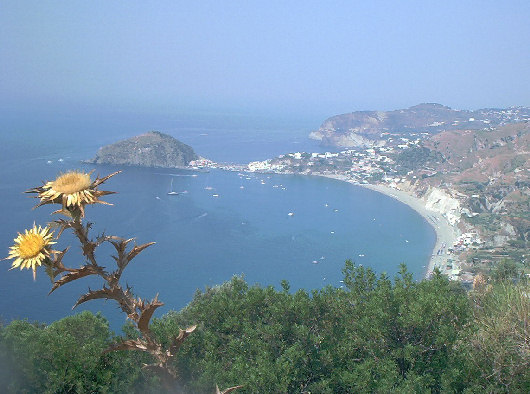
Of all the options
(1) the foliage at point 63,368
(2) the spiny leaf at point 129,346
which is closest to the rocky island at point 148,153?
(1) the foliage at point 63,368

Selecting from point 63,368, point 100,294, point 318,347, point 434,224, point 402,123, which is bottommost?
point 434,224

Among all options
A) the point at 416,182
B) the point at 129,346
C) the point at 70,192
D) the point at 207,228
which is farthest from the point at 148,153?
the point at 70,192

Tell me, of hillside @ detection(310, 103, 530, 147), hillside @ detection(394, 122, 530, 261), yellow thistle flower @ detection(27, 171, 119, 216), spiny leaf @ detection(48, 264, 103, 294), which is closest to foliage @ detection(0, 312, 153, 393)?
spiny leaf @ detection(48, 264, 103, 294)

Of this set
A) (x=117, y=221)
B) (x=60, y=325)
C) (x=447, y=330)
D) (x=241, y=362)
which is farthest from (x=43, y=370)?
(x=117, y=221)

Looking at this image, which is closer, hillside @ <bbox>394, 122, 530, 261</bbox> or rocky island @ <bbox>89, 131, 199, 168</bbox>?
hillside @ <bbox>394, 122, 530, 261</bbox>

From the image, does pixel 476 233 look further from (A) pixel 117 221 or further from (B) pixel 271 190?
(A) pixel 117 221

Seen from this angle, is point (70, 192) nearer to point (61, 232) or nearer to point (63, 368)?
point (61, 232)

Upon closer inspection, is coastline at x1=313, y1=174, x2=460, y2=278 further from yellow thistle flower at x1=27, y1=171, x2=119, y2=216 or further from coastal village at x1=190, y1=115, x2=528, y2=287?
yellow thistle flower at x1=27, y1=171, x2=119, y2=216
